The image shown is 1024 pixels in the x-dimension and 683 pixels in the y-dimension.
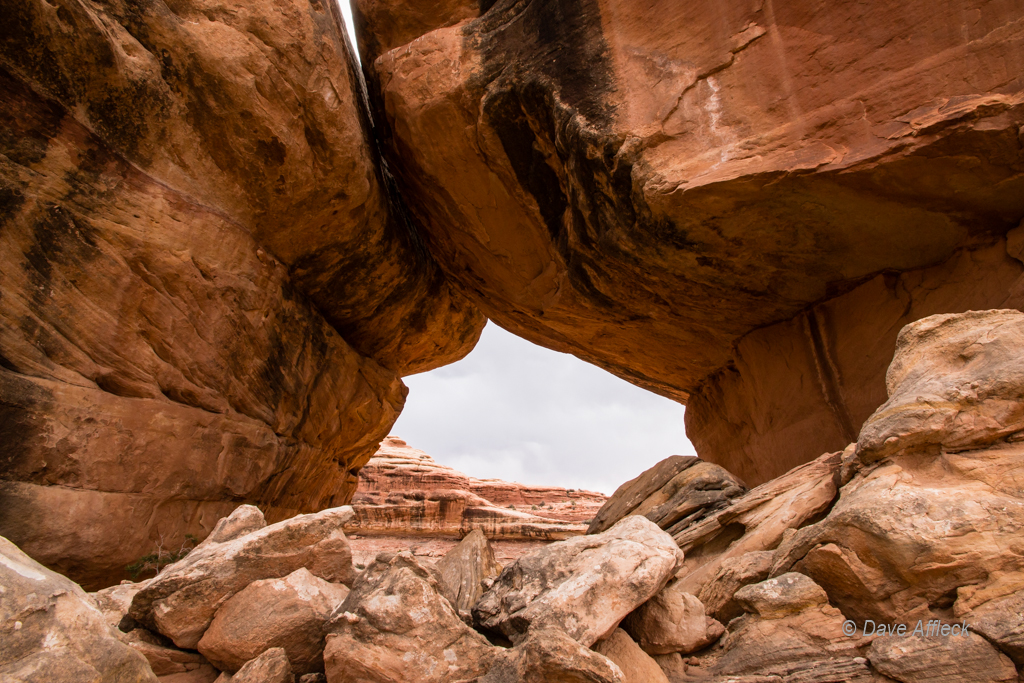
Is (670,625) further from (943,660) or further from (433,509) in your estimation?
(433,509)

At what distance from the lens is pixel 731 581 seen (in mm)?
4645

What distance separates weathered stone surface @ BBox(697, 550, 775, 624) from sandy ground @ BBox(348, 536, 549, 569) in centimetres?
1292

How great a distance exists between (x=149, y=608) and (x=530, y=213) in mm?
6121

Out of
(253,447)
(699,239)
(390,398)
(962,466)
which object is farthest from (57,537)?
(962,466)

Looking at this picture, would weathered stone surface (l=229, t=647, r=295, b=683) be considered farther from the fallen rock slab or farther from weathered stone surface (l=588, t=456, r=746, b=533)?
weathered stone surface (l=588, t=456, r=746, b=533)

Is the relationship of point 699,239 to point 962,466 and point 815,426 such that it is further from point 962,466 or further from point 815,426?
point 962,466

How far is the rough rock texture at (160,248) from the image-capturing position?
6145mm

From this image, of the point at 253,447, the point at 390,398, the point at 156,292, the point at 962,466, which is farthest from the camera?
the point at 390,398

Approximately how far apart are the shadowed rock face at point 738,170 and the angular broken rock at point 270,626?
4.76 meters

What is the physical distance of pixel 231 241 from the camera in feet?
25.3

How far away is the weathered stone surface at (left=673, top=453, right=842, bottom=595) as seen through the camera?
4887 millimetres

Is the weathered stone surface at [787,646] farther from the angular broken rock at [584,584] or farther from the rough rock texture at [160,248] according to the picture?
the rough rock texture at [160,248]

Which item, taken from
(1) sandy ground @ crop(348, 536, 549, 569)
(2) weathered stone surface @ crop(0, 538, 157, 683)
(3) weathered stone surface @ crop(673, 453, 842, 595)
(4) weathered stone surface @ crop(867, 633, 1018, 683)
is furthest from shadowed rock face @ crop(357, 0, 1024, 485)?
(1) sandy ground @ crop(348, 536, 549, 569)

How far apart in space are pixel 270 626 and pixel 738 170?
5.36 meters
